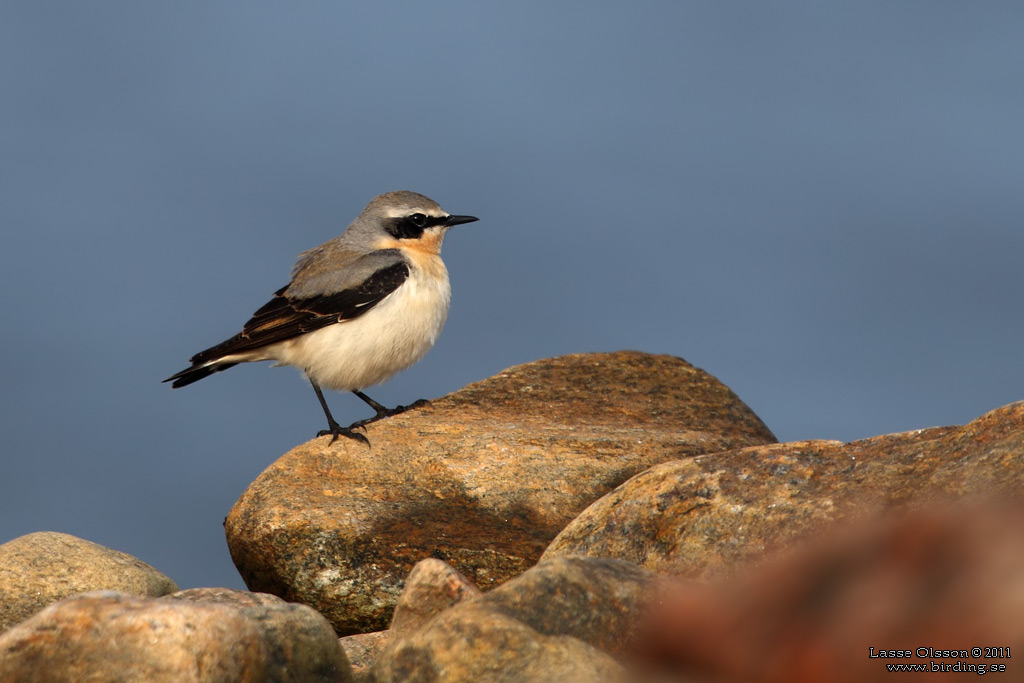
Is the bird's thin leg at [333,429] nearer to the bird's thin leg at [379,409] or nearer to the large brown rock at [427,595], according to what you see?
the bird's thin leg at [379,409]

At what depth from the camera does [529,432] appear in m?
10.8

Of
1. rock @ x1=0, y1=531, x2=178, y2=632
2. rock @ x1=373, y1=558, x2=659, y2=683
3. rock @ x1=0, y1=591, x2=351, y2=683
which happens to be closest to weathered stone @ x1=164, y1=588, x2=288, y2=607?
rock @ x1=0, y1=591, x2=351, y2=683

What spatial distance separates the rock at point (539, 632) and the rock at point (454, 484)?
11.5ft

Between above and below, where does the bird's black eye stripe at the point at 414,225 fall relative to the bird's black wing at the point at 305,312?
above

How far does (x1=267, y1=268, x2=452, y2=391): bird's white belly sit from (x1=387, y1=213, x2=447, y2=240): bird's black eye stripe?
25.6 inches

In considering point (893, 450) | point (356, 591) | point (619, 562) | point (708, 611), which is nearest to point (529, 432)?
point (356, 591)

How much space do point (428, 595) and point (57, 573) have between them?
3822 mm

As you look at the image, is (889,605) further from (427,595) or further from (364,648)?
(364,648)

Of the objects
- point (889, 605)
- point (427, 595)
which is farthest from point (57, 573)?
point (889, 605)

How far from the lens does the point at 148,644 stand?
5.29 m

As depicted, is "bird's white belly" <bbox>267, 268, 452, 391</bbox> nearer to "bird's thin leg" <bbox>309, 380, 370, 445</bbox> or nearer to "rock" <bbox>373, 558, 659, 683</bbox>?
"bird's thin leg" <bbox>309, 380, 370, 445</bbox>

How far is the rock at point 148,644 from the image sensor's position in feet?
17.3

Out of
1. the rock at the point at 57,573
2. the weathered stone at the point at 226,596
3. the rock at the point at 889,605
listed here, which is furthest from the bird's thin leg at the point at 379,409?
the rock at the point at 889,605

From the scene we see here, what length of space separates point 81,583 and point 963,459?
622cm
